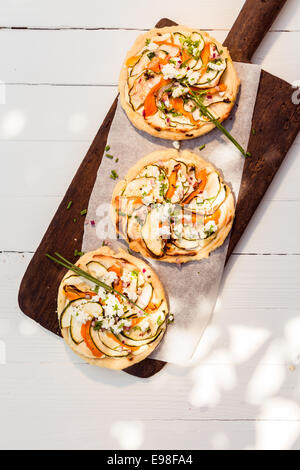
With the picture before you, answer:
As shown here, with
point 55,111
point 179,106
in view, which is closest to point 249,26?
point 179,106

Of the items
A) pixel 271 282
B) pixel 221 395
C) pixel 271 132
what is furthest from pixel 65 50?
pixel 221 395

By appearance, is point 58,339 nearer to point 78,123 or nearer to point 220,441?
point 220,441

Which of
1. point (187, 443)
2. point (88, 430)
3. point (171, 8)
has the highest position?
point (171, 8)

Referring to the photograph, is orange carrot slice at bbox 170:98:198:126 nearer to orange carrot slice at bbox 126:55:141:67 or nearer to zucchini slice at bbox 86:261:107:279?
orange carrot slice at bbox 126:55:141:67

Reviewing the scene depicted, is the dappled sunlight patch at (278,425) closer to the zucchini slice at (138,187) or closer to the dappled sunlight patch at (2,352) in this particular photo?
the zucchini slice at (138,187)

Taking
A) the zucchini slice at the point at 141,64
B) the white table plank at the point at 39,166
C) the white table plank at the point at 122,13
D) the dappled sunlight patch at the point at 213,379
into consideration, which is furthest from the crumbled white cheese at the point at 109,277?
the white table plank at the point at 122,13

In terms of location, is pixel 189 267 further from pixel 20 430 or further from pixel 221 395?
pixel 20 430

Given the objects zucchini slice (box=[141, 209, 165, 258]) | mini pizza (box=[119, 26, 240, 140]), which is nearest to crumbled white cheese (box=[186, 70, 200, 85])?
mini pizza (box=[119, 26, 240, 140])
